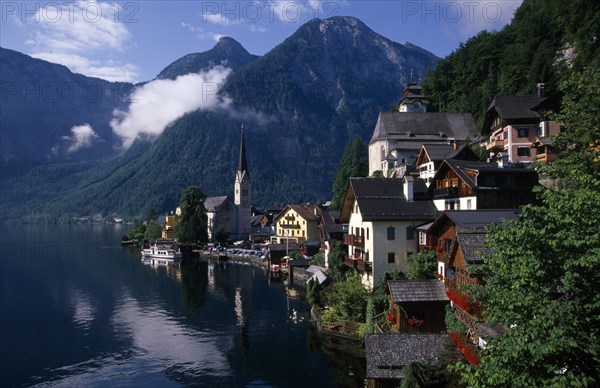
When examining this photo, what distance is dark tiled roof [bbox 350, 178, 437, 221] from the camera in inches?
1842

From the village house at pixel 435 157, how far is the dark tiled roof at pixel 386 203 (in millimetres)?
9735

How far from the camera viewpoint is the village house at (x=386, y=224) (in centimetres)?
4675

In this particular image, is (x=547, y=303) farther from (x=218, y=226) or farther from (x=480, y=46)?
(x=218, y=226)

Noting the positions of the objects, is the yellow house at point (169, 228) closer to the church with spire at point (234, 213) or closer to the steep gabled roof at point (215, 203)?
the steep gabled roof at point (215, 203)

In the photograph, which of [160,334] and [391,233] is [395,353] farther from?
[160,334]

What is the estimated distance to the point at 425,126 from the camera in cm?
9156

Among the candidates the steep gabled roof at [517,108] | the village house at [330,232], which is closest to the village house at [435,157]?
the steep gabled roof at [517,108]

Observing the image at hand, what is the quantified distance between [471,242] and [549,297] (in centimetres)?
1740

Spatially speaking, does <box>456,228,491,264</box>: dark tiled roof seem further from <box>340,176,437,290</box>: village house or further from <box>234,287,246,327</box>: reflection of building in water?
<box>234,287,246,327</box>: reflection of building in water

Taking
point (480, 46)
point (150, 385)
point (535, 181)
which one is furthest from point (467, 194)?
point (480, 46)

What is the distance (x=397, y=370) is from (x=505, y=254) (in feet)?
49.3

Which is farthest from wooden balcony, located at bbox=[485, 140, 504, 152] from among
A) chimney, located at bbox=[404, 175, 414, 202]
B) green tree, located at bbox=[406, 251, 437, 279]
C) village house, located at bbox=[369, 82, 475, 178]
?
green tree, located at bbox=[406, 251, 437, 279]

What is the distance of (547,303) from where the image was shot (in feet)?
44.2

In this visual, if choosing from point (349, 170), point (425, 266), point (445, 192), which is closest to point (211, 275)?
point (349, 170)
